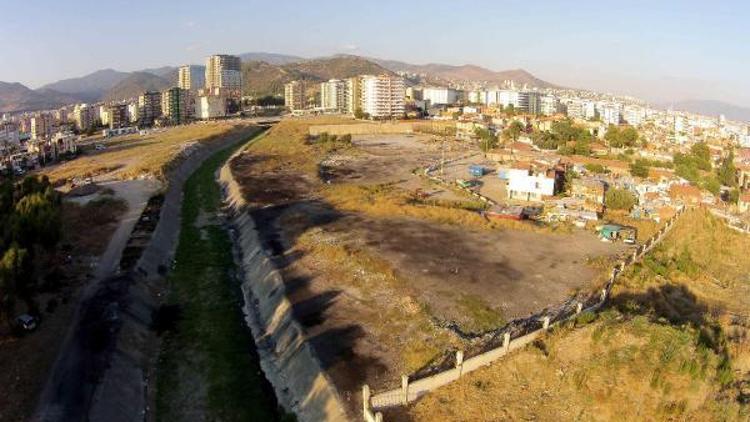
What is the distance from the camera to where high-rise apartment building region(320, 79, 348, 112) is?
178625 mm

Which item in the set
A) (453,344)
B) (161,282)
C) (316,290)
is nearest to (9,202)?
(161,282)

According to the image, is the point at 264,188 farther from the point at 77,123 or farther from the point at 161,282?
the point at 77,123

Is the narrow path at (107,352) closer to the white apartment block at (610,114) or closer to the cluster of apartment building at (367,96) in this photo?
the cluster of apartment building at (367,96)

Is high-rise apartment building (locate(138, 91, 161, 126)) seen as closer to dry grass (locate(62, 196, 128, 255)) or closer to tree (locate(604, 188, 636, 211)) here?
dry grass (locate(62, 196, 128, 255))

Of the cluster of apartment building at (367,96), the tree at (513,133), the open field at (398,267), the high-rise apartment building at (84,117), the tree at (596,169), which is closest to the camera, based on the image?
the open field at (398,267)

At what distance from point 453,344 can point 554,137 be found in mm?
86976

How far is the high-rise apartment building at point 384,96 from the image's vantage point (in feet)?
498

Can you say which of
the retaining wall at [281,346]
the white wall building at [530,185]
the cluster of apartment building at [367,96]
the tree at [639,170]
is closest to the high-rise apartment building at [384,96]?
the cluster of apartment building at [367,96]

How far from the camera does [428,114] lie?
6718 inches

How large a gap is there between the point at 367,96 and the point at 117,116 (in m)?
70.8

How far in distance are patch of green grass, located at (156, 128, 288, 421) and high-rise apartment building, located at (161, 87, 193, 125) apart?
122667 mm

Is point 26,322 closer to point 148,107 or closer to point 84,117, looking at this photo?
point 148,107


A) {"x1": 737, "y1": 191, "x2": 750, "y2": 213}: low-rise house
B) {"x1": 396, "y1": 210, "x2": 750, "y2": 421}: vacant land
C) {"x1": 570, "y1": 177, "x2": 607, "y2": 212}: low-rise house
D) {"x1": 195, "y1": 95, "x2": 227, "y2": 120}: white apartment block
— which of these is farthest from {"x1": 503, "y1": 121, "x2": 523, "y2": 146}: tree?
{"x1": 195, "y1": 95, "x2": 227, "y2": 120}: white apartment block

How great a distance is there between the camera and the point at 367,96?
155000mm
